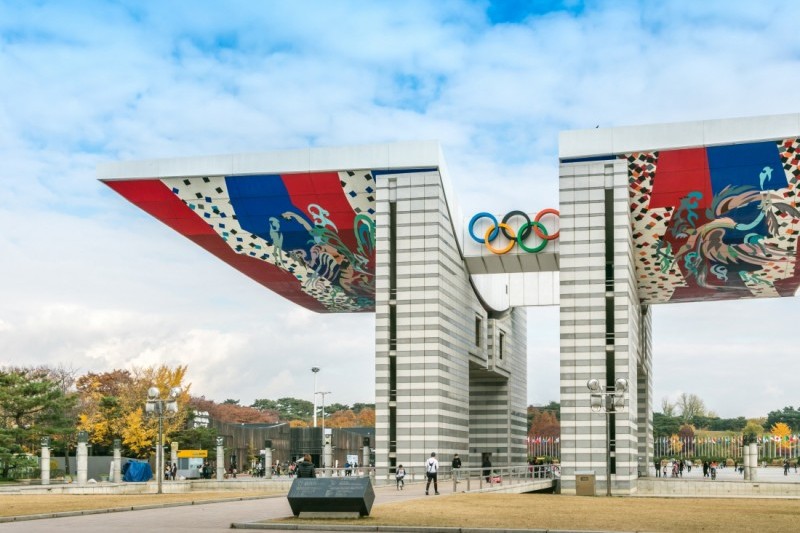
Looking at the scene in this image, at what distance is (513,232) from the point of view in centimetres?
5406

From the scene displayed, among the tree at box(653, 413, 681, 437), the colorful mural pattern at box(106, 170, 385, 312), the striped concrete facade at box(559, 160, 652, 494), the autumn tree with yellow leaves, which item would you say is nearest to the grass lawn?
the striped concrete facade at box(559, 160, 652, 494)

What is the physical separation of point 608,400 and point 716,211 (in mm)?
10442

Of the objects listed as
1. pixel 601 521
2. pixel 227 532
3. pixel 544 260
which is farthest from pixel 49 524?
pixel 544 260

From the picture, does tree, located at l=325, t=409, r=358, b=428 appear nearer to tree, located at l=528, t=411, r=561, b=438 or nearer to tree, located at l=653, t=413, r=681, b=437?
tree, located at l=528, t=411, r=561, b=438

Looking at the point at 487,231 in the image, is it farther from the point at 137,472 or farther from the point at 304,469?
the point at 304,469

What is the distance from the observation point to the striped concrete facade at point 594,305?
4700 cm

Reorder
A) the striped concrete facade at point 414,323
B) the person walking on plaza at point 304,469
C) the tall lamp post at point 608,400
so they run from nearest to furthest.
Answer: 1. the person walking on plaza at point 304,469
2. the tall lamp post at point 608,400
3. the striped concrete facade at point 414,323

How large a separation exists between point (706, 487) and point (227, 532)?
34.7 m

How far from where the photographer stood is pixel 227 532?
2198cm

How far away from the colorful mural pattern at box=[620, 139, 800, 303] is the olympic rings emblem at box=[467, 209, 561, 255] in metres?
4.58

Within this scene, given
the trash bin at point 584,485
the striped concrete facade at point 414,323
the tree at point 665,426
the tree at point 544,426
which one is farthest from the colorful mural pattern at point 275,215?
the tree at point 665,426

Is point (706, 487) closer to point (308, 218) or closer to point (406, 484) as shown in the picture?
point (406, 484)

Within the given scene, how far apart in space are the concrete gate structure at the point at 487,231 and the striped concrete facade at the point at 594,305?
0.21 ft

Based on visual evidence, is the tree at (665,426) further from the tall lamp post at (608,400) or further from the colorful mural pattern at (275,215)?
the tall lamp post at (608,400)
